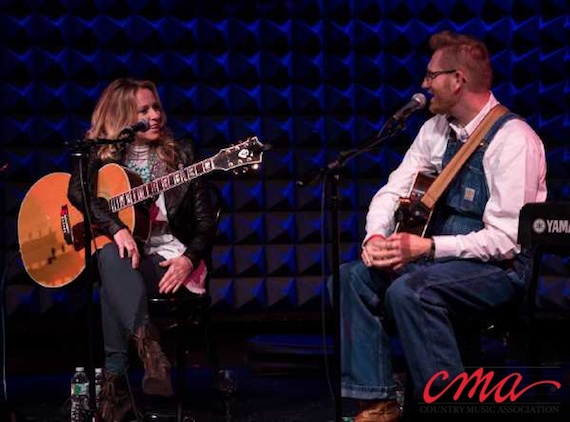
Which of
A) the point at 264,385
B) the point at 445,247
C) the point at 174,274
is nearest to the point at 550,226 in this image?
the point at 445,247

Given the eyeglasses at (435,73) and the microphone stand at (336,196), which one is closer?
the microphone stand at (336,196)

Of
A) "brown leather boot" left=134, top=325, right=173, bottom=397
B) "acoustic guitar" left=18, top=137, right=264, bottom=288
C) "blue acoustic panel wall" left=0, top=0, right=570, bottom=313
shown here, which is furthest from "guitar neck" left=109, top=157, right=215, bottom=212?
"blue acoustic panel wall" left=0, top=0, right=570, bottom=313

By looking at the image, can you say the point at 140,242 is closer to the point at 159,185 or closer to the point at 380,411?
the point at 159,185

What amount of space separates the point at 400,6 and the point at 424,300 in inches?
129

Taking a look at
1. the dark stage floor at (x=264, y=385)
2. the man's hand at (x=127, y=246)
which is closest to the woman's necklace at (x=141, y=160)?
the man's hand at (x=127, y=246)

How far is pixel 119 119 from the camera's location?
463 centimetres

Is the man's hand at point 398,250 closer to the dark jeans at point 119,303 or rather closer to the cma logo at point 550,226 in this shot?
the cma logo at point 550,226

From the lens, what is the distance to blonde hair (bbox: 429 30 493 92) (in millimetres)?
3875

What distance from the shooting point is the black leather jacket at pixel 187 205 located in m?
4.50

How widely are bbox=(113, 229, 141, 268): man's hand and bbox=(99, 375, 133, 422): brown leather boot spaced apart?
479mm

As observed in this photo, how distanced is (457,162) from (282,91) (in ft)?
8.87

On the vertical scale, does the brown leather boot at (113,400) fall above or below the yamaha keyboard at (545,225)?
below

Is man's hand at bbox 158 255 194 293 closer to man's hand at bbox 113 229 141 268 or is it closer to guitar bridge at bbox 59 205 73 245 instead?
man's hand at bbox 113 229 141 268

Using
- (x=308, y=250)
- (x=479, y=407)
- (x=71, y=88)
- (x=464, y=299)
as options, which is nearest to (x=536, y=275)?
(x=464, y=299)
